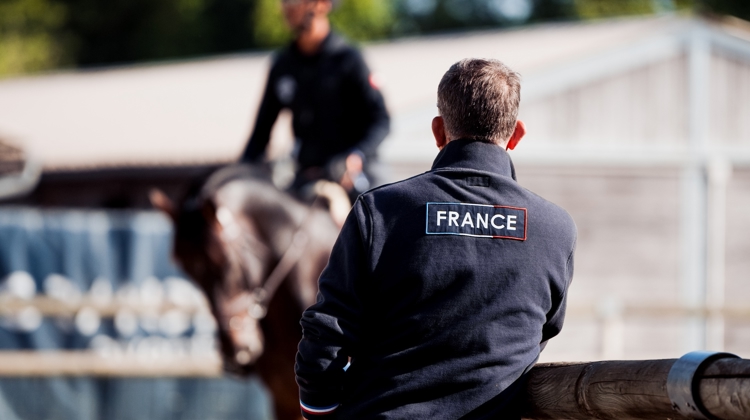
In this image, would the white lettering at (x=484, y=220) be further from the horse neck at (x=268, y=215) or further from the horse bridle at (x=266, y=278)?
the horse neck at (x=268, y=215)

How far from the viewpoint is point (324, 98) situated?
6016 millimetres

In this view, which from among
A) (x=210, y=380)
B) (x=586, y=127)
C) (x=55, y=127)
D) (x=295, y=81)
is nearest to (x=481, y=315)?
(x=295, y=81)

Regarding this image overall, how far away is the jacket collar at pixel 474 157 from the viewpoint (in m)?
2.37

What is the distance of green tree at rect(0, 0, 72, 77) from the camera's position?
31031 millimetres

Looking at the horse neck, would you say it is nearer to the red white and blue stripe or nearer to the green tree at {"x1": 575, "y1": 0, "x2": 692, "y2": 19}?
the red white and blue stripe

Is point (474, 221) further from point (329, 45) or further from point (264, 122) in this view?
point (264, 122)

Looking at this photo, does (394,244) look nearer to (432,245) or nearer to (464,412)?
(432,245)

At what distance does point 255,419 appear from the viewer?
907 cm

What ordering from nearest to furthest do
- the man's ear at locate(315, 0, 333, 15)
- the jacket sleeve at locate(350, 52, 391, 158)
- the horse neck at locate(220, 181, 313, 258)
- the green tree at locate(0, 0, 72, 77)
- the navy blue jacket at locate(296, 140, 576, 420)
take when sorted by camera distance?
the navy blue jacket at locate(296, 140, 576, 420) < the horse neck at locate(220, 181, 313, 258) < the jacket sleeve at locate(350, 52, 391, 158) < the man's ear at locate(315, 0, 333, 15) < the green tree at locate(0, 0, 72, 77)

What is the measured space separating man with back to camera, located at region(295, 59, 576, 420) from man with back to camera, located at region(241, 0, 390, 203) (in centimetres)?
344

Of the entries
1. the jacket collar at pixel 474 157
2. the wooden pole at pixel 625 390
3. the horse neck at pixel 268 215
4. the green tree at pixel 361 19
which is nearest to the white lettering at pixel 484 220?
the jacket collar at pixel 474 157

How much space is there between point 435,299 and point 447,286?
40 mm

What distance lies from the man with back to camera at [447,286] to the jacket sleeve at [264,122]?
4.06 m

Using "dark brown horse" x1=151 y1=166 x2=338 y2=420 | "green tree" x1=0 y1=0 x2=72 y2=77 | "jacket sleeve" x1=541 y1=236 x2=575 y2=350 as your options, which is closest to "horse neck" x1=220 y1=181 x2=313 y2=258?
"dark brown horse" x1=151 y1=166 x2=338 y2=420
